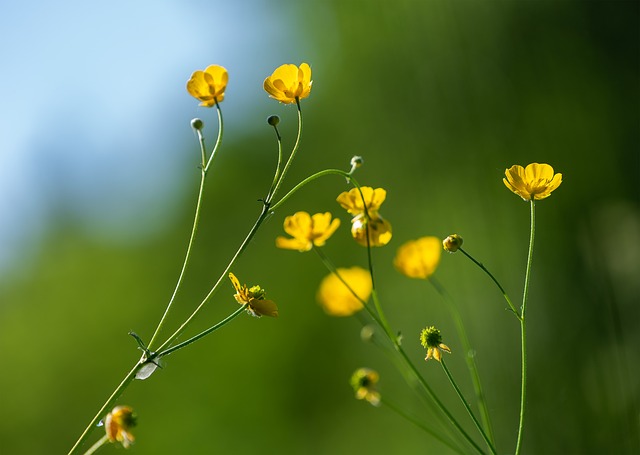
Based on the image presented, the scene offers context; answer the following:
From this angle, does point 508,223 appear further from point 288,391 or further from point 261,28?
point 261,28

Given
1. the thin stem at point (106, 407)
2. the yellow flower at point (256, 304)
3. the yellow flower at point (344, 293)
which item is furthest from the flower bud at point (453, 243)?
the thin stem at point (106, 407)

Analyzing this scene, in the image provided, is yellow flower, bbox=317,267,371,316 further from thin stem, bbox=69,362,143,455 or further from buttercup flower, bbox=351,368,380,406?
thin stem, bbox=69,362,143,455

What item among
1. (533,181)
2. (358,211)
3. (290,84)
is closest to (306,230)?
(358,211)

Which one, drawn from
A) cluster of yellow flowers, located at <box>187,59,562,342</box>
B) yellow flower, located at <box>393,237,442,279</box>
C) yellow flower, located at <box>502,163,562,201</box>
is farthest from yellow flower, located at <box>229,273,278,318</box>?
yellow flower, located at <box>502,163,562,201</box>

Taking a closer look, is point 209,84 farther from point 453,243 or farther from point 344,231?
point 344,231

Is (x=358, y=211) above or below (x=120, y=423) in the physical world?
above

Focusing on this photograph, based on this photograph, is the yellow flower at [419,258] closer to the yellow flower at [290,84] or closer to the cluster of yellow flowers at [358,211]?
the cluster of yellow flowers at [358,211]

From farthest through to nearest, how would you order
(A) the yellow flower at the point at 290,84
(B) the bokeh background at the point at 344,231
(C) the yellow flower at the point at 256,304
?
(B) the bokeh background at the point at 344,231, (A) the yellow flower at the point at 290,84, (C) the yellow flower at the point at 256,304
